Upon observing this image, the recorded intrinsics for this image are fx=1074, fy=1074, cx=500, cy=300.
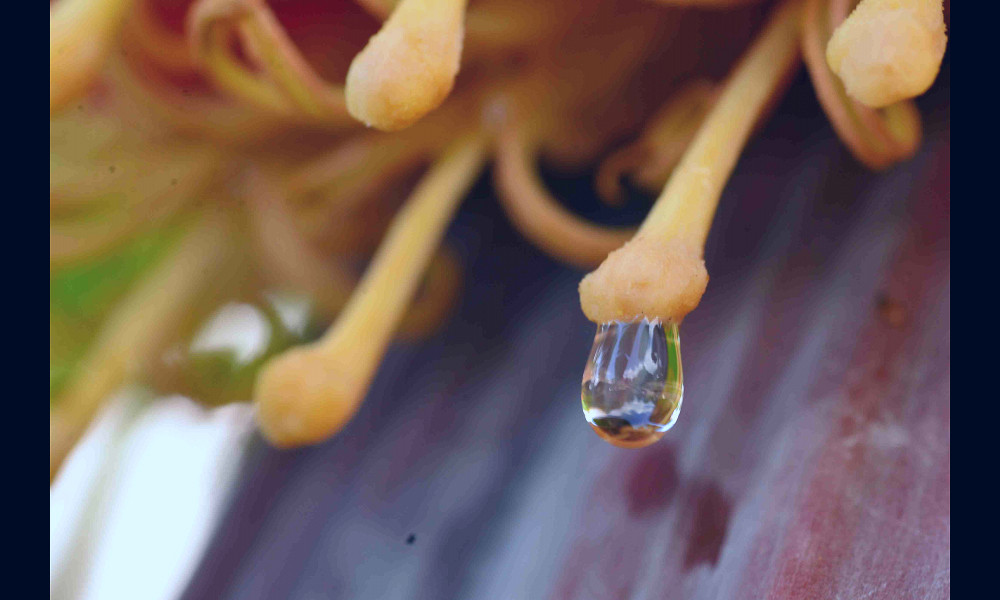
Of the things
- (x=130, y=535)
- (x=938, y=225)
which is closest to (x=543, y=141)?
(x=938, y=225)

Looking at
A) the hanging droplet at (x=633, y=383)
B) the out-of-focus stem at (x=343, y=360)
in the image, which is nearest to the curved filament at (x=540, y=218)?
the out-of-focus stem at (x=343, y=360)

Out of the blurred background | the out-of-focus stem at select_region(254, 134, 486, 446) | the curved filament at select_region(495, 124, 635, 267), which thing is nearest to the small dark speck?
→ the blurred background

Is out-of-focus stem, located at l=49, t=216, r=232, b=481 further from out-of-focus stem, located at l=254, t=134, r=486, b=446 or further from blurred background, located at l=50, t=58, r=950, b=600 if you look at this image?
out-of-focus stem, located at l=254, t=134, r=486, b=446

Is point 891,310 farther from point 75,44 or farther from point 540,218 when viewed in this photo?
point 75,44

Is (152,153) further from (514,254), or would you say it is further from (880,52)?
(880,52)

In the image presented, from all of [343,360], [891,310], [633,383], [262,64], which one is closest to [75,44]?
[262,64]

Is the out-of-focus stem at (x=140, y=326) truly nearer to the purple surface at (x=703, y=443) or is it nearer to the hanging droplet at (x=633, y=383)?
the purple surface at (x=703, y=443)
